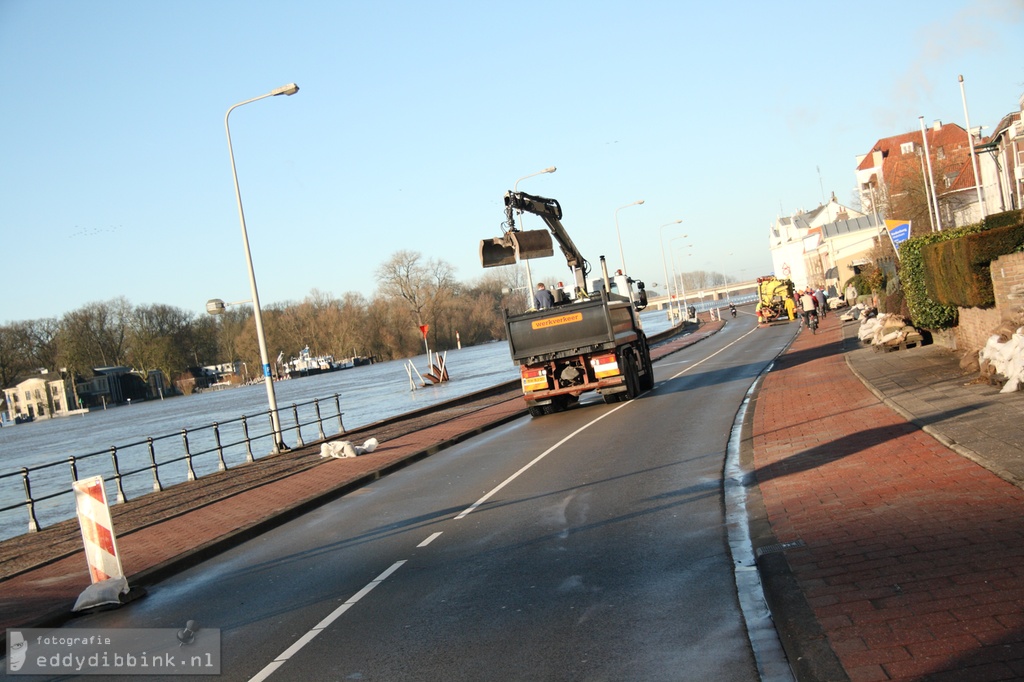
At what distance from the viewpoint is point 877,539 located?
704cm

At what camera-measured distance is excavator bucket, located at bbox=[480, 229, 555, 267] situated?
2072 cm

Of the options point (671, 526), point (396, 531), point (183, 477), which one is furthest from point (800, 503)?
point (183, 477)

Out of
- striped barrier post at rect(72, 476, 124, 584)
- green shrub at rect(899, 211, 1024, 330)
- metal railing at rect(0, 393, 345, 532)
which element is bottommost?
metal railing at rect(0, 393, 345, 532)

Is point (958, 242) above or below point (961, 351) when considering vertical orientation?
above

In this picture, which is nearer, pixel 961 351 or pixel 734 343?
pixel 961 351

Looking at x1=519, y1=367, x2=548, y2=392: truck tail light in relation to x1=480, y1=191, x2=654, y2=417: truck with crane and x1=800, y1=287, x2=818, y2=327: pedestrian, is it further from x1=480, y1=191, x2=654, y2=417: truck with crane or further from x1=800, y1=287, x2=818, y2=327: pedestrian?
x1=800, y1=287, x2=818, y2=327: pedestrian

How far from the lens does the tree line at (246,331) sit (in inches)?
4397

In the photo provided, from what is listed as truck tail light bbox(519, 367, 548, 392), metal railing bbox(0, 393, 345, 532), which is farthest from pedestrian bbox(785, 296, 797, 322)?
truck tail light bbox(519, 367, 548, 392)

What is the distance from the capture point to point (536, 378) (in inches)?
870

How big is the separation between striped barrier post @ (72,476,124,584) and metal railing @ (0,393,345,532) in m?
5.97

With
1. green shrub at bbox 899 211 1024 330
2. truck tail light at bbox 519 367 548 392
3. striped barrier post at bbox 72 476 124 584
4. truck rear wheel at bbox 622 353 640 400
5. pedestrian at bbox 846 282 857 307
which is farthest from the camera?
pedestrian at bbox 846 282 857 307

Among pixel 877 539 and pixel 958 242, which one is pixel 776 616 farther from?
pixel 958 242

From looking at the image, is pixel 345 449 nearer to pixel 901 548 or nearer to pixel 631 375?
pixel 631 375

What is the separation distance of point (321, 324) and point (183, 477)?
340ft
